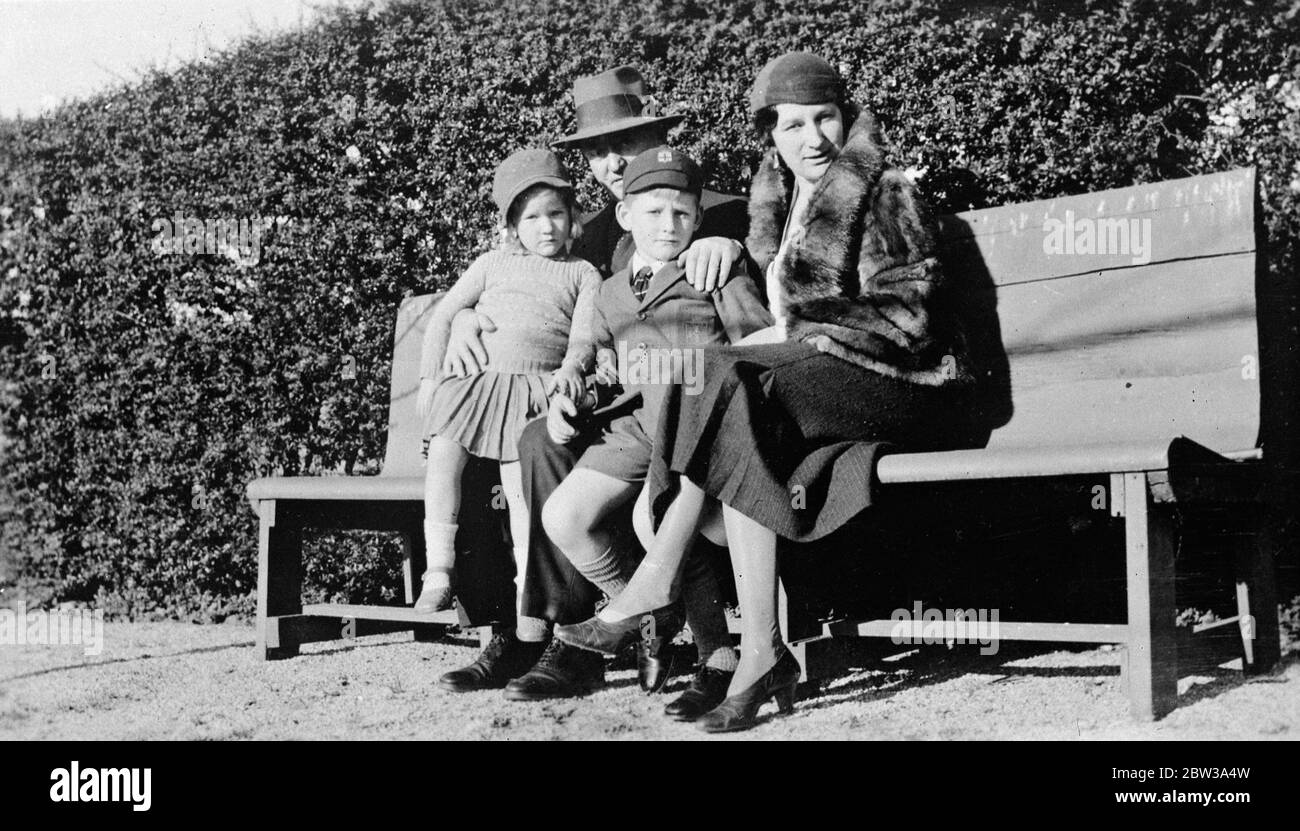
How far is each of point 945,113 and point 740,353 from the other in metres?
1.54

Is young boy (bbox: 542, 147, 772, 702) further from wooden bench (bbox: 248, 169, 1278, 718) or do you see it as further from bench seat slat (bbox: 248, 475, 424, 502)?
bench seat slat (bbox: 248, 475, 424, 502)

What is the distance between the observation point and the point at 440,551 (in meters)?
3.62

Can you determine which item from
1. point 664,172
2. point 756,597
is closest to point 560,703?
point 756,597

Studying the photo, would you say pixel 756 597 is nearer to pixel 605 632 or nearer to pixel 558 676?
pixel 605 632

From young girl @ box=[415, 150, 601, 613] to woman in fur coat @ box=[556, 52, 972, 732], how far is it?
2.05 ft

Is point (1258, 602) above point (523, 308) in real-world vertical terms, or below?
below

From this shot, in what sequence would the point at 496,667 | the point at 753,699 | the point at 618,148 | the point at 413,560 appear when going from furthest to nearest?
the point at 413,560 < the point at 618,148 < the point at 496,667 < the point at 753,699

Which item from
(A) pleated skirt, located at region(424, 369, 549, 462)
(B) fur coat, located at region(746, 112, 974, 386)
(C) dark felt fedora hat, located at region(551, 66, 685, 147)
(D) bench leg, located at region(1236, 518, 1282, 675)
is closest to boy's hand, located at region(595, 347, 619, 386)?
(A) pleated skirt, located at region(424, 369, 549, 462)

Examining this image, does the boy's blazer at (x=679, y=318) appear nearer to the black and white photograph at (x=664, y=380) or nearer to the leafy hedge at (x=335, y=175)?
the black and white photograph at (x=664, y=380)

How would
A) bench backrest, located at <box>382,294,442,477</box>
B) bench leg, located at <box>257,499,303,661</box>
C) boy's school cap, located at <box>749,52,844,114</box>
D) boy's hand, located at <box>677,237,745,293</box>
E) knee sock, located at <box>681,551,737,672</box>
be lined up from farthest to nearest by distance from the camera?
1. bench backrest, located at <box>382,294,442,477</box>
2. bench leg, located at <box>257,499,303,661</box>
3. boy's school cap, located at <box>749,52,844,114</box>
4. boy's hand, located at <box>677,237,745,293</box>
5. knee sock, located at <box>681,551,737,672</box>

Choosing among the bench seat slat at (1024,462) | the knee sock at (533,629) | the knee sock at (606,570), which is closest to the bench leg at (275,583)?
the knee sock at (533,629)

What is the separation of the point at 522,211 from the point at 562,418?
0.86 m

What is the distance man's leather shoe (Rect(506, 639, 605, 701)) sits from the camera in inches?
129

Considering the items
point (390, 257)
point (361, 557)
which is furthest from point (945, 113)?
point (361, 557)
